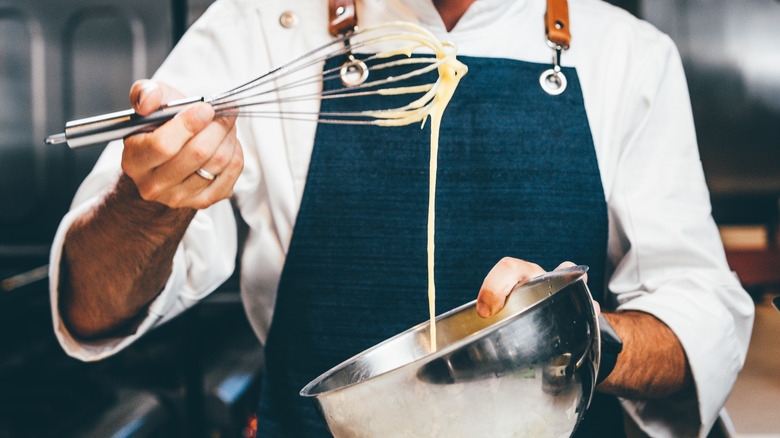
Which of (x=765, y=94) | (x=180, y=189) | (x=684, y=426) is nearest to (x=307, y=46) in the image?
(x=180, y=189)

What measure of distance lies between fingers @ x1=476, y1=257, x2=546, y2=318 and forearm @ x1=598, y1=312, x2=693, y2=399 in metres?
0.37

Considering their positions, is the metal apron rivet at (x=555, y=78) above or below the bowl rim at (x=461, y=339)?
above

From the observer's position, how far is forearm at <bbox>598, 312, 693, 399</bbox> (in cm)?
111

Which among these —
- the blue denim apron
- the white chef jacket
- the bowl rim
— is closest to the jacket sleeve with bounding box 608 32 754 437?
the white chef jacket

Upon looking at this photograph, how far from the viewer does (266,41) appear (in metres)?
1.33

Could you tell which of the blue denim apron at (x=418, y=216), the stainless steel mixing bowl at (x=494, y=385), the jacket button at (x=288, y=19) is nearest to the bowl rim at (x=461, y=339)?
the stainless steel mixing bowl at (x=494, y=385)

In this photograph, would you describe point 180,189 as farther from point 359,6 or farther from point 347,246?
point 359,6

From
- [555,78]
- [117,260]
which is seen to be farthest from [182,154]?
[555,78]

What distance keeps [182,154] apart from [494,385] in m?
0.51

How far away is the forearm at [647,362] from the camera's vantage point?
3.66 ft

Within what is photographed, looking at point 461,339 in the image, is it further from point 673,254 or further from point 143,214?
point 673,254

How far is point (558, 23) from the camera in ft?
4.24

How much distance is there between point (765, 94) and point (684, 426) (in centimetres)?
157

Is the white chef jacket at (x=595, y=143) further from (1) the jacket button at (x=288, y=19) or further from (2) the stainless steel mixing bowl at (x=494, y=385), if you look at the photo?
(2) the stainless steel mixing bowl at (x=494, y=385)
